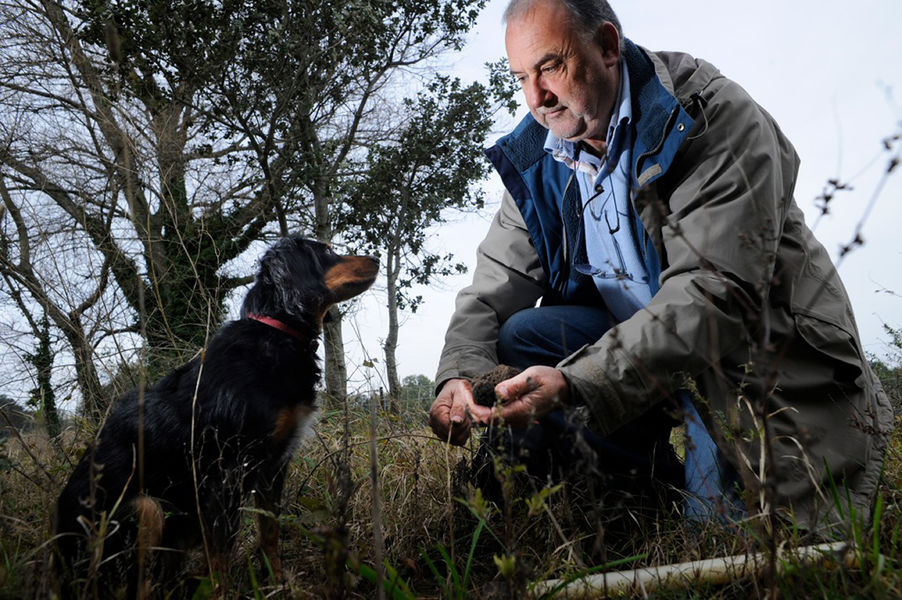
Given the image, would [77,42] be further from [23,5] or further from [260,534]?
[260,534]

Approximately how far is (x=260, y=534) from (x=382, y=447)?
1356 millimetres

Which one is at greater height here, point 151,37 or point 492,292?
point 151,37

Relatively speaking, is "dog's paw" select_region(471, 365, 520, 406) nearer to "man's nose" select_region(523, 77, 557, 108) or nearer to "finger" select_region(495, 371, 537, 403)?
"finger" select_region(495, 371, 537, 403)

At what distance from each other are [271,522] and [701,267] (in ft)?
5.66

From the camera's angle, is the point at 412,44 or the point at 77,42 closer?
the point at 77,42

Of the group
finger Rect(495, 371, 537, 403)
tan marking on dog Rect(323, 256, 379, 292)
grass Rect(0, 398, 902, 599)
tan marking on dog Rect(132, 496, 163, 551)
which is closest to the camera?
grass Rect(0, 398, 902, 599)

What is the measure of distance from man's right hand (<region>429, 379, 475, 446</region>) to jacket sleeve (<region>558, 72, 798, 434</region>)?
464 millimetres

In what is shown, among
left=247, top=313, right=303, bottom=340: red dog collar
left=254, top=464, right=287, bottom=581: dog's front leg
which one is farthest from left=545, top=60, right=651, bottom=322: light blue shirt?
left=254, top=464, right=287, bottom=581: dog's front leg

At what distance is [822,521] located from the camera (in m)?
2.01

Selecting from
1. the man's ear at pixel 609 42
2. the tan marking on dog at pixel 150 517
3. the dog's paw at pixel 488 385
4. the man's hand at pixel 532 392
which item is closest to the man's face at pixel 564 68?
the man's ear at pixel 609 42

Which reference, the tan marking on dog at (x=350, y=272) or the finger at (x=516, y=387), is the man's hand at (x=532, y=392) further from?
the tan marking on dog at (x=350, y=272)

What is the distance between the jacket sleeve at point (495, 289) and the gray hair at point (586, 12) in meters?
0.86

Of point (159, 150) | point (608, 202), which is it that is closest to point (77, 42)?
point (159, 150)

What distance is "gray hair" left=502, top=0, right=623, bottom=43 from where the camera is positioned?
8.43 feet
